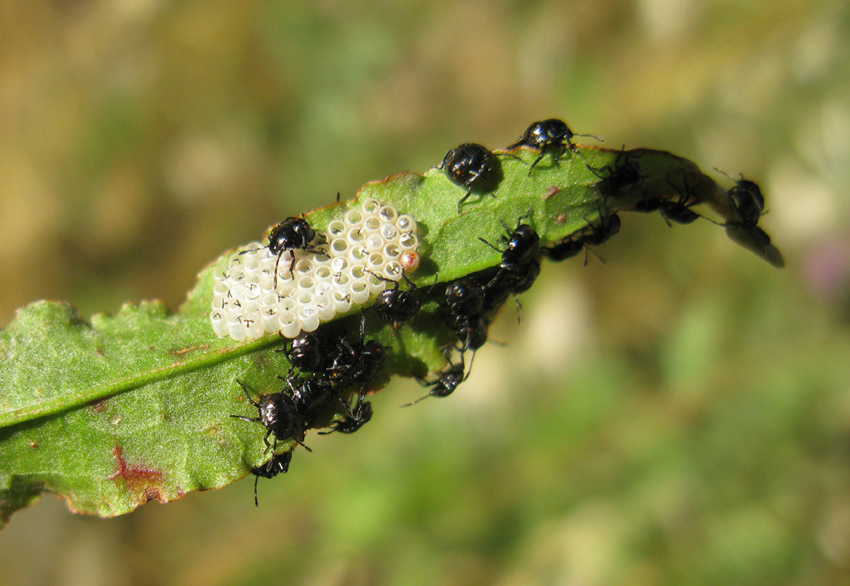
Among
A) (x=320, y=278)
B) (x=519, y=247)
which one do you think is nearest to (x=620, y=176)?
(x=519, y=247)

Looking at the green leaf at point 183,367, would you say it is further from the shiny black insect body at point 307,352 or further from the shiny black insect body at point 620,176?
the shiny black insect body at point 307,352

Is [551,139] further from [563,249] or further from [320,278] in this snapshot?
[320,278]

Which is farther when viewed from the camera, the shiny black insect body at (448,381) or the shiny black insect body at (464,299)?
the shiny black insect body at (448,381)

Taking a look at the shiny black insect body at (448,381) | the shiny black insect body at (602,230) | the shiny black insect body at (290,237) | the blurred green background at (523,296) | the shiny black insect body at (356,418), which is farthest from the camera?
the blurred green background at (523,296)

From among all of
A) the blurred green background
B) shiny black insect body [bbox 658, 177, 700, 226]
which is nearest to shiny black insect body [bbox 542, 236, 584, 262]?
shiny black insect body [bbox 658, 177, 700, 226]

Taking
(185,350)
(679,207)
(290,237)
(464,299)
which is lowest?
(464,299)

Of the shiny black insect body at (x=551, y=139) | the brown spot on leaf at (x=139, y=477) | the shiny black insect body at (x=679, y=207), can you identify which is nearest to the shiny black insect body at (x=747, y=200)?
the shiny black insect body at (x=679, y=207)
